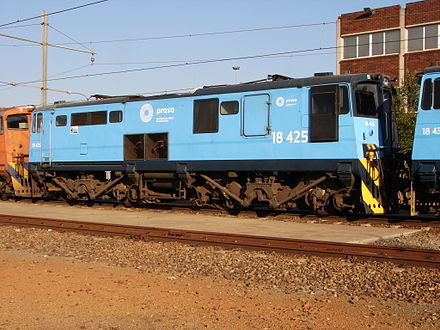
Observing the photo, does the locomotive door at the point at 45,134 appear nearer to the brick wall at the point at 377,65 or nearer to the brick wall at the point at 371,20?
the brick wall at the point at 377,65

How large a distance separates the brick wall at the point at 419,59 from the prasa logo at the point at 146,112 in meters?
21.3

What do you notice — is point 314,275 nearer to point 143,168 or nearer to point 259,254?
point 259,254

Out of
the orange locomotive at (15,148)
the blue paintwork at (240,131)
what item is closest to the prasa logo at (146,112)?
the blue paintwork at (240,131)

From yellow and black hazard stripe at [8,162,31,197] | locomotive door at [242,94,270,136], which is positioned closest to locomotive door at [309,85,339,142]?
locomotive door at [242,94,270,136]

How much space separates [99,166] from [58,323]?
12.8 m

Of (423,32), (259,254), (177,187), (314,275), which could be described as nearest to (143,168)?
(177,187)

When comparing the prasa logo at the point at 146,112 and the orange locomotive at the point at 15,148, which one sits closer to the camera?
the prasa logo at the point at 146,112

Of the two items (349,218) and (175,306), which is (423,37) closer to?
(349,218)

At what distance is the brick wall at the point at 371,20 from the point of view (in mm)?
33969

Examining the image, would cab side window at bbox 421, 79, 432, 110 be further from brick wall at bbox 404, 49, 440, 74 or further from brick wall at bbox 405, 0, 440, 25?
brick wall at bbox 405, 0, 440, 25

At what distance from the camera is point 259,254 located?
9.51m

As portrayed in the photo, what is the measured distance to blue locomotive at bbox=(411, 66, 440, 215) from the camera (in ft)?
39.3

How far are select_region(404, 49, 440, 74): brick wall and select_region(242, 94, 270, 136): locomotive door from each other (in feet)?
69.8

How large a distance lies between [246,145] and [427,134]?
15.7 ft
